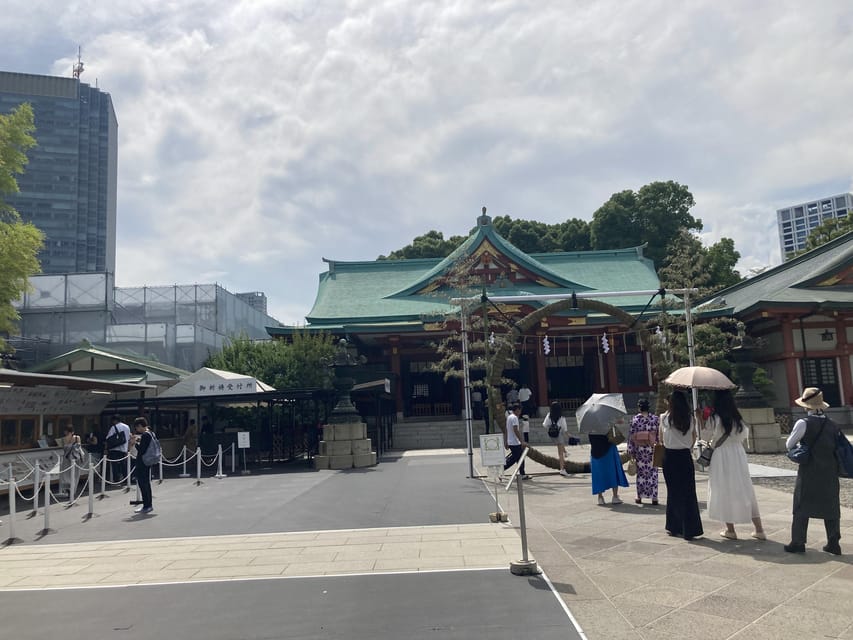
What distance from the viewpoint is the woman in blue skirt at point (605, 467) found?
372 inches

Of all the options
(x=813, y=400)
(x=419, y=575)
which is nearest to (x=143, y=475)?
(x=419, y=575)

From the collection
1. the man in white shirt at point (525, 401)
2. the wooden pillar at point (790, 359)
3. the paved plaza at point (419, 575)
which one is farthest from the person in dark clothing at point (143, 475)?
the wooden pillar at point (790, 359)

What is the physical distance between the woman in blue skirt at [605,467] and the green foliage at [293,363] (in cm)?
1432

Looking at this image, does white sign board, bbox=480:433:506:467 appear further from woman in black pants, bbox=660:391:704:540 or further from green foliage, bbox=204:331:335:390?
green foliage, bbox=204:331:335:390

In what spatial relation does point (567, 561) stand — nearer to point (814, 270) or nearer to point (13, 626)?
point (13, 626)

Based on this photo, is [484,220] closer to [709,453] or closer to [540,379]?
[540,379]

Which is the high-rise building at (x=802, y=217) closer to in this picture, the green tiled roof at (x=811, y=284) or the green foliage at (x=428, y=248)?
the green foliage at (x=428, y=248)

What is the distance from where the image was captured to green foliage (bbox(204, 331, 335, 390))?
907 inches

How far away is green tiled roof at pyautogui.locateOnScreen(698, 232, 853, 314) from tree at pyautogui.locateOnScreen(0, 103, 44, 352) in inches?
817

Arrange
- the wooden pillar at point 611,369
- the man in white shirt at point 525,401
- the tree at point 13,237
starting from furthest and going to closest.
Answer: the wooden pillar at point 611,369 → the man in white shirt at point 525,401 → the tree at point 13,237

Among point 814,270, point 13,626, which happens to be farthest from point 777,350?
point 13,626

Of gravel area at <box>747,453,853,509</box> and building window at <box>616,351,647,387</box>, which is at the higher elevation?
building window at <box>616,351,647,387</box>

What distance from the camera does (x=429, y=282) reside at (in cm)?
2791

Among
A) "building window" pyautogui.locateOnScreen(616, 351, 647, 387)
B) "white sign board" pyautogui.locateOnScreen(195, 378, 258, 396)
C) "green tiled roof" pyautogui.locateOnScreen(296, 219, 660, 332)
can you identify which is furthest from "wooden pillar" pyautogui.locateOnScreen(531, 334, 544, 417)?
"white sign board" pyautogui.locateOnScreen(195, 378, 258, 396)
